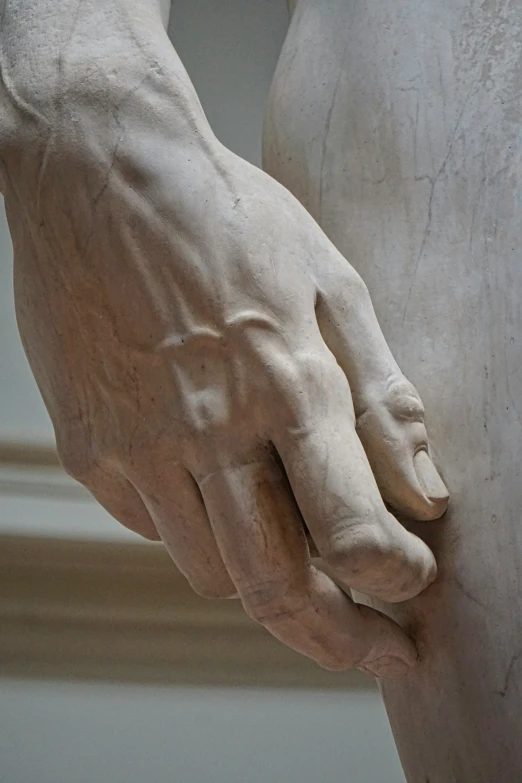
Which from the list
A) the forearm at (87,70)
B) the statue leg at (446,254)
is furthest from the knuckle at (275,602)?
the forearm at (87,70)

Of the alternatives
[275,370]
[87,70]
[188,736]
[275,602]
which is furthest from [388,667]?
[188,736]

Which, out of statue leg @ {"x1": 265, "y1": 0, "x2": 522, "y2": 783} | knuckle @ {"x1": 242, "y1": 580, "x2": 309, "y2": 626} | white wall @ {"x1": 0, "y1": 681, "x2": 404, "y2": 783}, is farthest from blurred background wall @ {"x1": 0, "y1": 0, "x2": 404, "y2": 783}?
knuckle @ {"x1": 242, "y1": 580, "x2": 309, "y2": 626}

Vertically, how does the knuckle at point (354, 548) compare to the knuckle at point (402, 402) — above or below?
below

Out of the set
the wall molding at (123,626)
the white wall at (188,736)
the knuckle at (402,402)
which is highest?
the knuckle at (402,402)

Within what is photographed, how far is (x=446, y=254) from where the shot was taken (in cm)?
82

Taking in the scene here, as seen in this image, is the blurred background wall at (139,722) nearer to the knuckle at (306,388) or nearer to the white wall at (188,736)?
the white wall at (188,736)

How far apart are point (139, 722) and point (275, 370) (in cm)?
117

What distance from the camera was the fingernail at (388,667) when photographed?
0.77 metres

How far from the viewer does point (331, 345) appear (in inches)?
29.8

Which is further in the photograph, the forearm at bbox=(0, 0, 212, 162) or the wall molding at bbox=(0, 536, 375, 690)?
the wall molding at bbox=(0, 536, 375, 690)

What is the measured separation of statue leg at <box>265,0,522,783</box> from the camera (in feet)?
2.43

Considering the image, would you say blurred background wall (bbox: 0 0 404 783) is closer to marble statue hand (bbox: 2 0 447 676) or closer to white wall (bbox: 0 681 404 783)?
white wall (bbox: 0 681 404 783)

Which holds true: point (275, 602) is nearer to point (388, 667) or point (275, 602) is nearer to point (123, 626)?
point (388, 667)

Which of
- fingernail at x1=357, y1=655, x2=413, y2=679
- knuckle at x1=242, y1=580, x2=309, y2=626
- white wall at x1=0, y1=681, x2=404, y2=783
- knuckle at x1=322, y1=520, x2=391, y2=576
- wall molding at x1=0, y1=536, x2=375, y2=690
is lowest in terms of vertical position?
white wall at x1=0, y1=681, x2=404, y2=783
